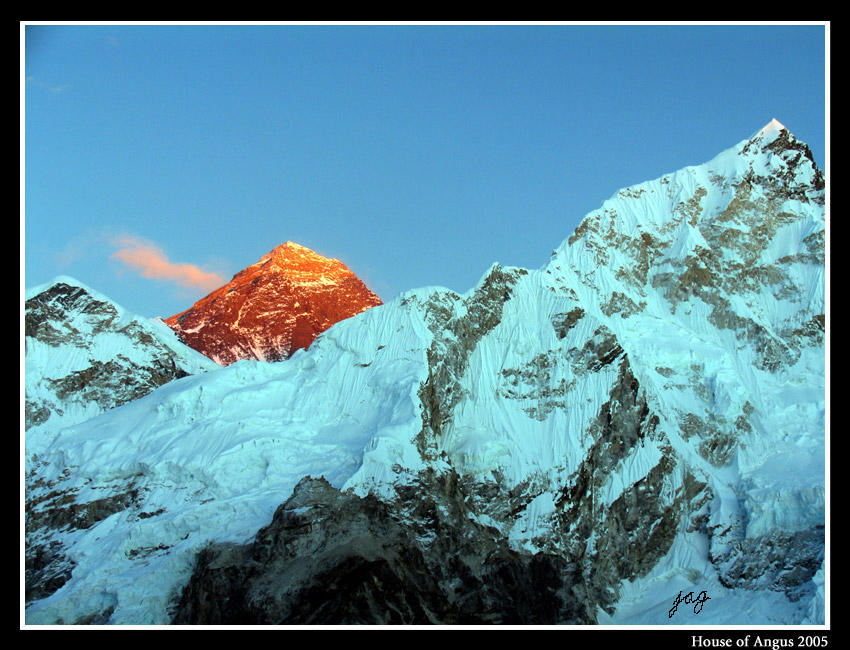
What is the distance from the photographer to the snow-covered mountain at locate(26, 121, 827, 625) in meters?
83.8

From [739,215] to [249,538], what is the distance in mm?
93423

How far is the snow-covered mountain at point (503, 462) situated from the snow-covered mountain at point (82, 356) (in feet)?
21.3

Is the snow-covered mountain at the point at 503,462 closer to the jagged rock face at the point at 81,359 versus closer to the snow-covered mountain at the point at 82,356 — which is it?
the jagged rock face at the point at 81,359

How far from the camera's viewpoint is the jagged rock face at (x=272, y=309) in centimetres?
15338

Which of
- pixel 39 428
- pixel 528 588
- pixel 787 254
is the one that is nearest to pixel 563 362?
pixel 528 588

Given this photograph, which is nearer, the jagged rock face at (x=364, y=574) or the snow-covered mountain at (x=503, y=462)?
the jagged rock face at (x=364, y=574)

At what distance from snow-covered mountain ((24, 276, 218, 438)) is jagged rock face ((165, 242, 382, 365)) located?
28303 mm

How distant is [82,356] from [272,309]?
147 ft
